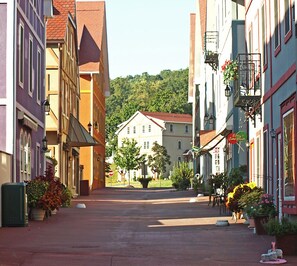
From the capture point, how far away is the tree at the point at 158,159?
119 m

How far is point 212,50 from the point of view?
44.1 metres

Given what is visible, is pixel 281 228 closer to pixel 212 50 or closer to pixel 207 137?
pixel 212 50

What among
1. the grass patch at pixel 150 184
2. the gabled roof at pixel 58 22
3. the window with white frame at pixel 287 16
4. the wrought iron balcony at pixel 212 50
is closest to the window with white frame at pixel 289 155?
the window with white frame at pixel 287 16

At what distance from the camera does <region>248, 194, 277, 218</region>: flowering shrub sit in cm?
1934

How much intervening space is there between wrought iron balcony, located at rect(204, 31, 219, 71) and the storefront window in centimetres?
2343

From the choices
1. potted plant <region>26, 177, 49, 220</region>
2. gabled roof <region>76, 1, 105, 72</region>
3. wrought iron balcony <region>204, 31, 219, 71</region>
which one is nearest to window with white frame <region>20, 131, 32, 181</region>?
potted plant <region>26, 177, 49, 220</region>

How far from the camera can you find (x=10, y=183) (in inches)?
922

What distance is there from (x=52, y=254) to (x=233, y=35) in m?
19.4

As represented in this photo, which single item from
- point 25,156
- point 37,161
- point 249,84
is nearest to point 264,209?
point 249,84

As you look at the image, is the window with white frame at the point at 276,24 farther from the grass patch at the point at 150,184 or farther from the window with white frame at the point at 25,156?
the grass patch at the point at 150,184

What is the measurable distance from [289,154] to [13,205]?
8.09 m

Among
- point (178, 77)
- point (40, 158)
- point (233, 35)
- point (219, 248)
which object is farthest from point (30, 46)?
point (178, 77)

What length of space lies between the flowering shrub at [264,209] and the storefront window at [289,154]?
56 centimetres

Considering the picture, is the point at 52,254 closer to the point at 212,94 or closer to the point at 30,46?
the point at 30,46
